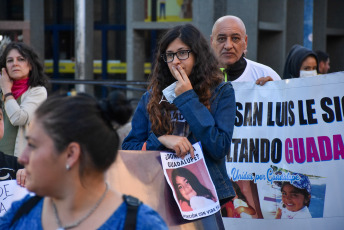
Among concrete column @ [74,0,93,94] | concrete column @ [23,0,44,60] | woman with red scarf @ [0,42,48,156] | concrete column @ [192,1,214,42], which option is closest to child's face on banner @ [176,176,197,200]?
woman with red scarf @ [0,42,48,156]

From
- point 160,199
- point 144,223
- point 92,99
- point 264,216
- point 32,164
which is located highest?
point 92,99

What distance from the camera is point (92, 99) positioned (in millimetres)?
2484

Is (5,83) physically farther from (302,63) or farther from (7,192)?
(302,63)

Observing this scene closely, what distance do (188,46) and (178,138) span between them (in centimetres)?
56

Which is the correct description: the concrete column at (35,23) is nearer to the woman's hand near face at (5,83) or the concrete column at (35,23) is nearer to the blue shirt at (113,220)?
the woman's hand near face at (5,83)

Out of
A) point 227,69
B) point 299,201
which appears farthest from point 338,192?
point 227,69

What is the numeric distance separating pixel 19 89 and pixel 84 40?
940cm

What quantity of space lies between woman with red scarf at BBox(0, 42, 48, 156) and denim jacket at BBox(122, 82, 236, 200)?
183 cm

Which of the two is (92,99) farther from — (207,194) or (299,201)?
(299,201)

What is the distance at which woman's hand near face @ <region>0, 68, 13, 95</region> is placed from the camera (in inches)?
227

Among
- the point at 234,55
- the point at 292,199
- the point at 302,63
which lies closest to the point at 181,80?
the point at 234,55

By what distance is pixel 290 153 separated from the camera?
5.58m

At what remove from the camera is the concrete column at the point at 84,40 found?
582 inches

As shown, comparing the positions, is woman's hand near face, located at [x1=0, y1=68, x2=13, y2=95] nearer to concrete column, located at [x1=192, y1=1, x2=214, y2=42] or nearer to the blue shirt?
the blue shirt
